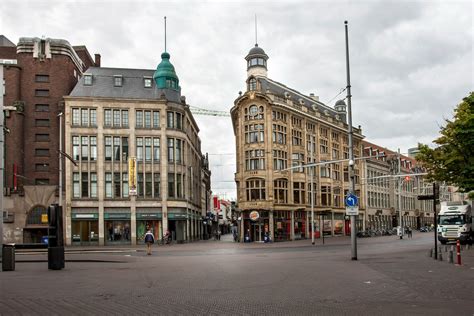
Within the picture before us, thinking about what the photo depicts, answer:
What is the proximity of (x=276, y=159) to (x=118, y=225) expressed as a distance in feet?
66.8

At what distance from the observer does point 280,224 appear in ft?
221

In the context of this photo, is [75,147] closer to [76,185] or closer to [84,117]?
[84,117]

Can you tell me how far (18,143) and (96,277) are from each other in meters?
47.6

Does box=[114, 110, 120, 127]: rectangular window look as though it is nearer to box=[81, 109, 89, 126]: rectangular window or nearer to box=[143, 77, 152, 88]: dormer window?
box=[81, 109, 89, 126]: rectangular window

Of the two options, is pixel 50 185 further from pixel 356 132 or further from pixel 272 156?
pixel 356 132

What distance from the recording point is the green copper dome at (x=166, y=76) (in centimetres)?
6488

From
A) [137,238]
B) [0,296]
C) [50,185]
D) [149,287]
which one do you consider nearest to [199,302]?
[149,287]

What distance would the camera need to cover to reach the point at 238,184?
226 ft

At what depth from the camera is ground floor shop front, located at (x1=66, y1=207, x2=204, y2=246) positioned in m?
59.0

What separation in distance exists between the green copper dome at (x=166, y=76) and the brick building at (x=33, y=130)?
389 inches

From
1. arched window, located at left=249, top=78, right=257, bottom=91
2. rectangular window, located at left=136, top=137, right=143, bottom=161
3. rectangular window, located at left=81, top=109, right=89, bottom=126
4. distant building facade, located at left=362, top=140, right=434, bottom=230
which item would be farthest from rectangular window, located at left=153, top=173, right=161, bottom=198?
distant building facade, located at left=362, top=140, right=434, bottom=230

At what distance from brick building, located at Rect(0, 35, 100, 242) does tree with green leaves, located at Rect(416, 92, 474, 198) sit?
133 feet

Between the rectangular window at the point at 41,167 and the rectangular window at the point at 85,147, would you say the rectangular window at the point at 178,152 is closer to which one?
the rectangular window at the point at 85,147

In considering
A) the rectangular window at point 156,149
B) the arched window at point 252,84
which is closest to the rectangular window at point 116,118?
the rectangular window at point 156,149
